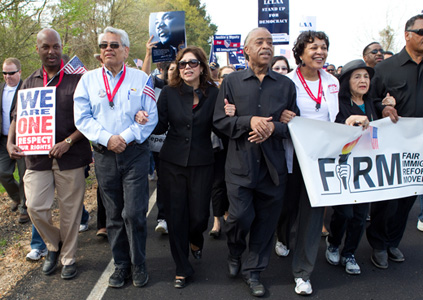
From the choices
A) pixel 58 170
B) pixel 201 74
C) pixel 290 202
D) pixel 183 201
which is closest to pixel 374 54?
pixel 290 202

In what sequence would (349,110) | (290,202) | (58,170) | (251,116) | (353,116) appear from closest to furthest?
(251,116) < (353,116) < (349,110) < (58,170) < (290,202)

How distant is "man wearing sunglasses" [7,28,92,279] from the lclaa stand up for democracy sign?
0.18ft

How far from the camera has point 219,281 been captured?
3.52 metres

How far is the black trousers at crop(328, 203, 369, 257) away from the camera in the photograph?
3.54 m

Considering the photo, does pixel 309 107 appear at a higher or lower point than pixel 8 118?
higher

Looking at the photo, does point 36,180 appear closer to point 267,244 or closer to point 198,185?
point 198,185

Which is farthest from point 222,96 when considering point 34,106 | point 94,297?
point 94,297

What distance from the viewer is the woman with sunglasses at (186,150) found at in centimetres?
343

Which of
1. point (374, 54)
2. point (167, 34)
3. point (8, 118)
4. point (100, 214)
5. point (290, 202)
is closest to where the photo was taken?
point (290, 202)

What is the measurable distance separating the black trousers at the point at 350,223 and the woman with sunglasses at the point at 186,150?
1.34m

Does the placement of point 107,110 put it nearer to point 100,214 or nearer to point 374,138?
point 100,214

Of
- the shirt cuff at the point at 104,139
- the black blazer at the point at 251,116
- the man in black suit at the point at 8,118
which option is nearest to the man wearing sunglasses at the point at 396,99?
the black blazer at the point at 251,116

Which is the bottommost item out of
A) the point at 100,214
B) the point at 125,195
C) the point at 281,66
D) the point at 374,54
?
the point at 100,214

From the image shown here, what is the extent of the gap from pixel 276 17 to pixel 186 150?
286 inches
